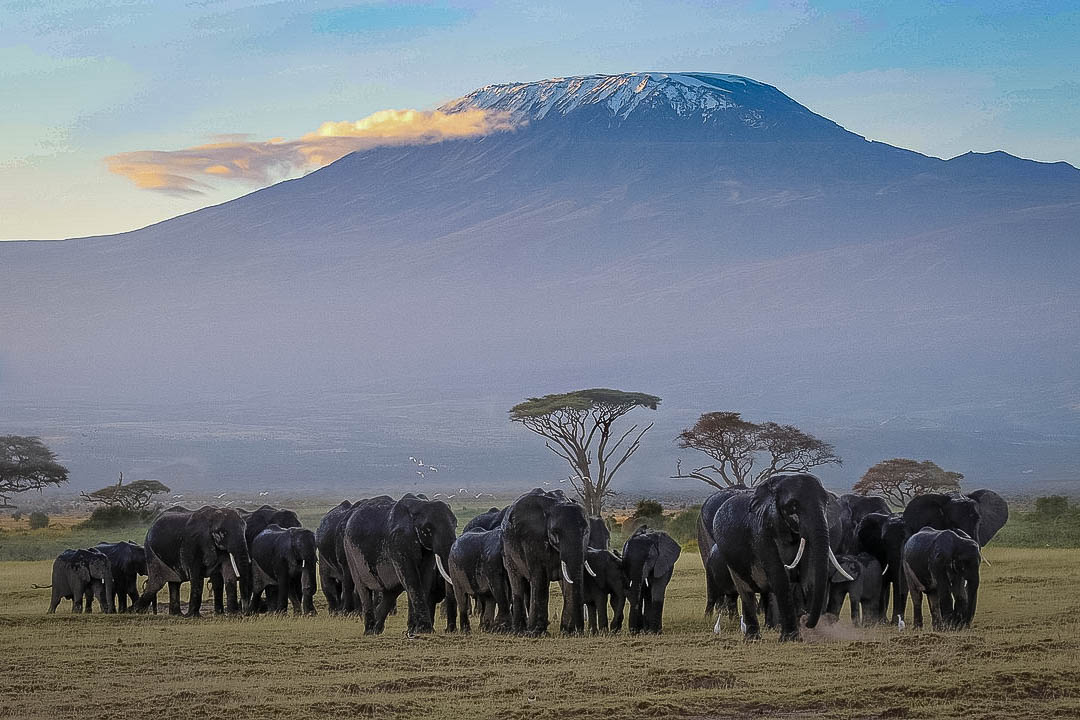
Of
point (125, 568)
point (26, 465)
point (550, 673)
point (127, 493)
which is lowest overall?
point (550, 673)

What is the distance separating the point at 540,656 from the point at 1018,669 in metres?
5.40

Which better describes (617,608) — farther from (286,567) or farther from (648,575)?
(286,567)

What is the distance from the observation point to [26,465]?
72125mm

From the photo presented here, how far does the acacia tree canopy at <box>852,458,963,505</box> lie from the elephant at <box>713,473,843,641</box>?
4285cm

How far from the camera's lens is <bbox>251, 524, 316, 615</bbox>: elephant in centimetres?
2625

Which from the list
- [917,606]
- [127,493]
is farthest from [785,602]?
[127,493]

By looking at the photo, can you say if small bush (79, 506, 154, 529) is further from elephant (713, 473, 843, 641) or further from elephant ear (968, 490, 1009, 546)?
elephant (713, 473, 843, 641)

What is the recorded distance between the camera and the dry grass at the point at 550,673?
13820 mm

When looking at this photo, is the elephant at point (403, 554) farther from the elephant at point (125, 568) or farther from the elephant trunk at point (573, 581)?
the elephant at point (125, 568)

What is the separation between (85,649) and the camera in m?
19.9

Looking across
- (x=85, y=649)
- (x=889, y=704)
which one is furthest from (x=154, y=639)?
Result: (x=889, y=704)

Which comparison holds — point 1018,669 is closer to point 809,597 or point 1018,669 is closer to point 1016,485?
point 809,597

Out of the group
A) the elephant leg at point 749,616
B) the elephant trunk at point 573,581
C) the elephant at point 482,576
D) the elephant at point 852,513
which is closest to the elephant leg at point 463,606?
the elephant at point 482,576

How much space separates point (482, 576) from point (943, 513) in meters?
7.07
